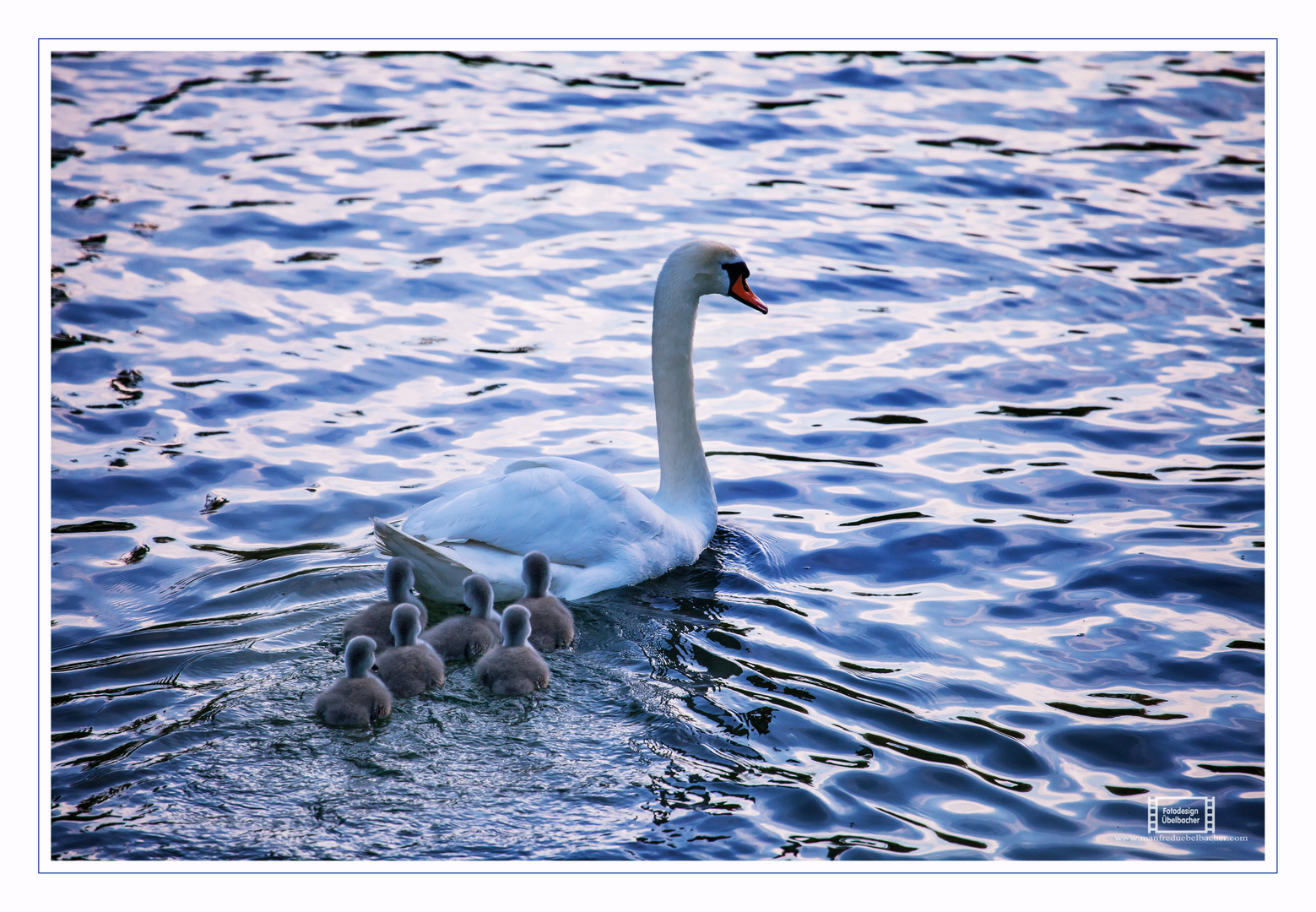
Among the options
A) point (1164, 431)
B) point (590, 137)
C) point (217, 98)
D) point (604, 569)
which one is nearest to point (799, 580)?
point (604, 569)

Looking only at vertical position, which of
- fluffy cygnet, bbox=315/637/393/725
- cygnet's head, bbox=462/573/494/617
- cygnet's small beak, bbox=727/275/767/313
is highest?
cygnet's small beak, bbox=727/275/767/313

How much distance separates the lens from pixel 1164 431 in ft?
29.5

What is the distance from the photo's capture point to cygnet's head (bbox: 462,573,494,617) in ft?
20.2

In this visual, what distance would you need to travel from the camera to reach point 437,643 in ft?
19.6

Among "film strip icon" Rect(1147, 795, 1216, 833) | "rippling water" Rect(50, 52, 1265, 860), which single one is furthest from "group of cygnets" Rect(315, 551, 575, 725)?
"film strip icon" Rect(1147, 795, 1216, 833)

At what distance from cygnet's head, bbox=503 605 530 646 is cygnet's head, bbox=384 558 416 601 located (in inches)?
28.1

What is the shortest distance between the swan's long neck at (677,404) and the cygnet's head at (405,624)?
2.10 metres

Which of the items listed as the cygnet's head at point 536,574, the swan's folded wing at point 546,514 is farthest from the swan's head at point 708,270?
the cygnet's head at point 536,574

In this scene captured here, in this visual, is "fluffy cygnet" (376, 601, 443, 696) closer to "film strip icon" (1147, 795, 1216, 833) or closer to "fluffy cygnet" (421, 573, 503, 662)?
"fluffy cygnet" (421, 573, 503, 662)

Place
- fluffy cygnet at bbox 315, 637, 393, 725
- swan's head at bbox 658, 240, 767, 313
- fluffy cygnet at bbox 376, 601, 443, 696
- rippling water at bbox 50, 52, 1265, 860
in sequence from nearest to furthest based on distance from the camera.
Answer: rippling water at bbox 50, 52, 1265, 860 → fluffy cygnet at bbox 315, 637, 393, 725 → fluffy cygnet at bbox 376, 601, 443, 696 → swan's head at bbox 658, 240, 767, 313

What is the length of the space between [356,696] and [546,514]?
5.33 ft

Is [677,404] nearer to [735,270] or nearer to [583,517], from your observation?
[735,270]

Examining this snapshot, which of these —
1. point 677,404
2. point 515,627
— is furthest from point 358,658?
point 677,404
